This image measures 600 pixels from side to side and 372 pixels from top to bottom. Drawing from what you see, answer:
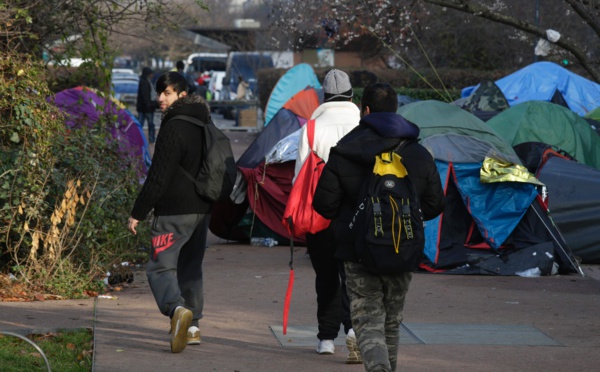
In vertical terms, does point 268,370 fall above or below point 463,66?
above

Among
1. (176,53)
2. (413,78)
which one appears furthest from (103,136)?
(176,53)

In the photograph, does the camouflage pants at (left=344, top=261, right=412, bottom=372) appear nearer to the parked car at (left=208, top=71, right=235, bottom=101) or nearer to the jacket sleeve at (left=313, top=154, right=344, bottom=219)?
the jacket sleeve at (left=313, top=154, right=344, bottom=219)

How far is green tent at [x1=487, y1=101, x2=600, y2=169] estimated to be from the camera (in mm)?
12727

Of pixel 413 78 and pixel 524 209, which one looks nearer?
pixel 524 209

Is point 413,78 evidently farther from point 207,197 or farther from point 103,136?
point 207,197

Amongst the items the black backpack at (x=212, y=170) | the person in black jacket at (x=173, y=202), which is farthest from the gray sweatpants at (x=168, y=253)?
the black backpack at (x=212, y=170)

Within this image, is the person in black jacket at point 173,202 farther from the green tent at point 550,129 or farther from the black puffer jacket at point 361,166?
the green tent at point 550,129

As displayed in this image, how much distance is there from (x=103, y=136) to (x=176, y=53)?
4270 centimetres

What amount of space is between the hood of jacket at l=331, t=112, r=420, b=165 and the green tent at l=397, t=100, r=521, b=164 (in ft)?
17.5

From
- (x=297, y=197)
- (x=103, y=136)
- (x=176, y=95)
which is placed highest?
(x=176, y=95)

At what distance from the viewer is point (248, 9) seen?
62.4 m

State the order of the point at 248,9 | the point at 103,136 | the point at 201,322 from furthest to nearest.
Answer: the point at 248,9, the point at 103,136, the point at 201,322

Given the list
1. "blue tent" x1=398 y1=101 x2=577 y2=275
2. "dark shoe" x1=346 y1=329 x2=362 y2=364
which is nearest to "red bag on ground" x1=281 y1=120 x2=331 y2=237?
"dark shoe" x1=346 y1=329 x2=362 y2=364

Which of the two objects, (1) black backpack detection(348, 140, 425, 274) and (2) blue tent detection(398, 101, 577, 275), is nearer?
(1) black backpack detection(348, 140, 425, 274)
